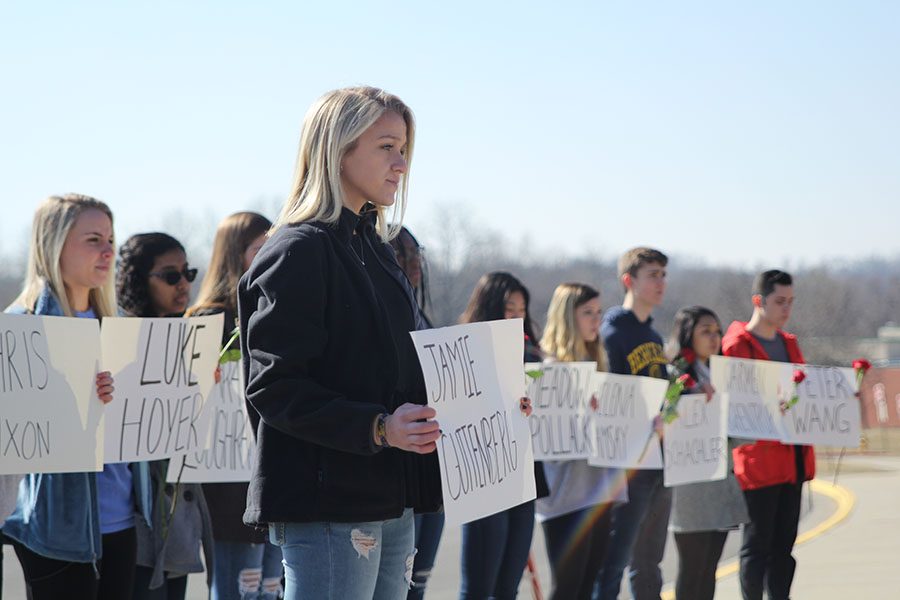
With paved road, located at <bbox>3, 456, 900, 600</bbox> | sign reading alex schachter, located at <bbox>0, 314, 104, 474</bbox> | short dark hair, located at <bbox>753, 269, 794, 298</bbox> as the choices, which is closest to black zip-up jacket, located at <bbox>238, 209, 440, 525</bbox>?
sign reading alex schachter, located at <bbox>0, 314, 104, 474</bbox>

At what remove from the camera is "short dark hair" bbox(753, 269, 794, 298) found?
26.2 ft

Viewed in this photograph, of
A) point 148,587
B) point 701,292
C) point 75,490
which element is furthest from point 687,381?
point 701,292

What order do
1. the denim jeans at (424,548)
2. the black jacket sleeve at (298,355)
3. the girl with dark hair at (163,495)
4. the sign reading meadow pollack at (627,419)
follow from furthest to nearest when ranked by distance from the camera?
the sign reading meadow pollack at (627,419), the denim jeans at (424,548), the girl with dark hair at (163,495), the black jacket sleeve at (298,355)

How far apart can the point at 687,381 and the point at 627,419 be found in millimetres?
556

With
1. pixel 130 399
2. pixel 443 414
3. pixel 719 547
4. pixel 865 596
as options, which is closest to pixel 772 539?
pixel 719 547

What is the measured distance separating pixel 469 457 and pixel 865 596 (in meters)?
6.38

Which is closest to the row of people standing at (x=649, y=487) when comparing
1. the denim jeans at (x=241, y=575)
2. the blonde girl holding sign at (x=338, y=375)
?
the denim jeans at (x=241, y=575)

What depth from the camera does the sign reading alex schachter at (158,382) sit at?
497 cm

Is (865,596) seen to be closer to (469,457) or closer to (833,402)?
(833,402)

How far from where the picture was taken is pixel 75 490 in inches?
184

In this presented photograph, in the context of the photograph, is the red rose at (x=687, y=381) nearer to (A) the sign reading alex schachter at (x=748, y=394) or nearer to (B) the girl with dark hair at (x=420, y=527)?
(A) the sign reading alex schachter at (x=748, y=394)

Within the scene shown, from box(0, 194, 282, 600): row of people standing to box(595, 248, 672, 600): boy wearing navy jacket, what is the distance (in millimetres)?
2586

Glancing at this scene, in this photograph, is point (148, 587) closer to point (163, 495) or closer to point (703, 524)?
point (163, 495)

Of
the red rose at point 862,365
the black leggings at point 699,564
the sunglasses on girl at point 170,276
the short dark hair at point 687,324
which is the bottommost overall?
the black leggings at point 699,564
